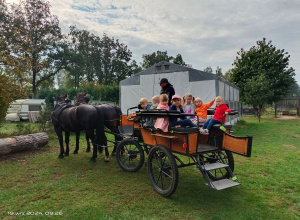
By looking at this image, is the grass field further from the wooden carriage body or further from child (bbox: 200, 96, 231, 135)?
child (bbox: 200, 96, 231, 135)

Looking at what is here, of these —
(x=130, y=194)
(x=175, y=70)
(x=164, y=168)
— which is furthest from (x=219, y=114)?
(x=175, y=70)

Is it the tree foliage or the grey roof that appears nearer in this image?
the grey roof

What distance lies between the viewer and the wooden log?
6.26m

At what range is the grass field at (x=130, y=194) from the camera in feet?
10.0

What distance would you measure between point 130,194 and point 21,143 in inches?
194

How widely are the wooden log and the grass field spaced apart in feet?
2.42

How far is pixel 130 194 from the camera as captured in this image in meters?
3.70

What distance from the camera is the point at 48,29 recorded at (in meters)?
26.6

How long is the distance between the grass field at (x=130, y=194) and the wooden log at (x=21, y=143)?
0.74 metres

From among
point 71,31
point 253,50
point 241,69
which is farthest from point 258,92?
point 71,31

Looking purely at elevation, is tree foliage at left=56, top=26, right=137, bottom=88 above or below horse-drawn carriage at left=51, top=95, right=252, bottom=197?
above

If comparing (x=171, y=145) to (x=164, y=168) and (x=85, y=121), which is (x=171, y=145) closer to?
(x=164, y=168)

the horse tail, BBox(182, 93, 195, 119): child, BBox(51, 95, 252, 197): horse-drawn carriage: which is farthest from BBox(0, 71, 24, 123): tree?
BBox(182, 93, 195, 119): child

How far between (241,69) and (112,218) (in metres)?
24.7
